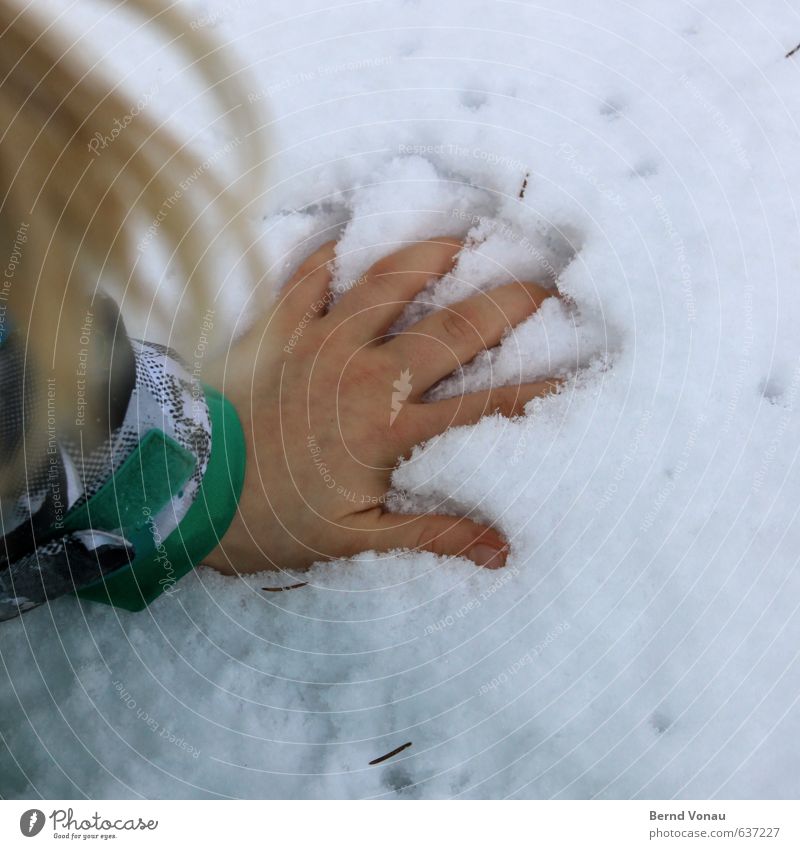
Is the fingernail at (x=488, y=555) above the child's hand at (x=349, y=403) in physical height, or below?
below

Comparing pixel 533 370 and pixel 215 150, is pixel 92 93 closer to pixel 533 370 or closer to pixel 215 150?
pixel 215 150

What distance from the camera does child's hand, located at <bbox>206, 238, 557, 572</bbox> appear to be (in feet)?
1.78

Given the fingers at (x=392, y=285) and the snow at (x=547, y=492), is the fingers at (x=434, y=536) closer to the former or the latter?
the snow at (x=547, y=492)

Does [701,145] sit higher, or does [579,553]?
[701,145]

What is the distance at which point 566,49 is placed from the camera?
0.57 m

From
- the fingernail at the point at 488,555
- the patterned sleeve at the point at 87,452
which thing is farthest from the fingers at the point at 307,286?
the fingernail at the point at 488,555

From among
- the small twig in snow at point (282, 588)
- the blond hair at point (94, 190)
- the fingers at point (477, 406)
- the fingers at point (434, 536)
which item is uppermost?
the blond hair at point (94, 190)

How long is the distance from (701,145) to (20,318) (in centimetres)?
49

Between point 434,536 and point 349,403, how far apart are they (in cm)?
12

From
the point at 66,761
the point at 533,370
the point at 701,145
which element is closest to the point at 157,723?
the point at 66,761

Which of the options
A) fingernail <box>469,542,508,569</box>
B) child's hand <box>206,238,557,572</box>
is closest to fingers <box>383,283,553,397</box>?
child's hand <box>206,238,557,572</box>

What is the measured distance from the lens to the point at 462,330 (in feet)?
1.81

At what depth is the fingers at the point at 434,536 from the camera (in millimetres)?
521
